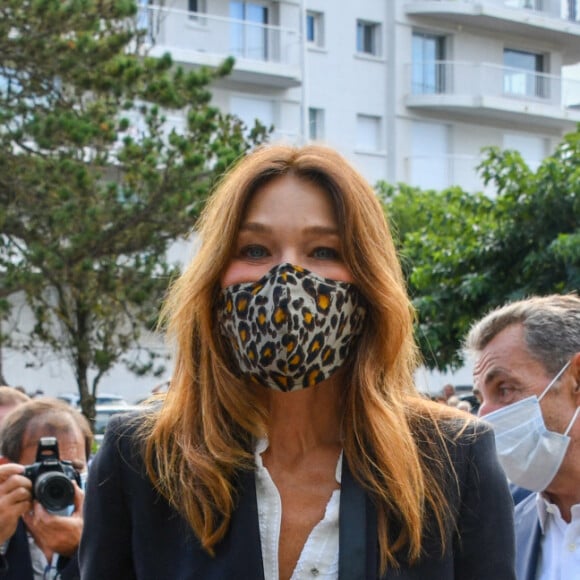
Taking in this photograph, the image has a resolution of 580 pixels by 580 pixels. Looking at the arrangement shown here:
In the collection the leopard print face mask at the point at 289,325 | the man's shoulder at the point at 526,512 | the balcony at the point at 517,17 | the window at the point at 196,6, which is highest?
the balcony at the point at 517,17

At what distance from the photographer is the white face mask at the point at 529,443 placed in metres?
3.77

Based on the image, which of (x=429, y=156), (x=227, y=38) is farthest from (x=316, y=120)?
(x=429, y=156)

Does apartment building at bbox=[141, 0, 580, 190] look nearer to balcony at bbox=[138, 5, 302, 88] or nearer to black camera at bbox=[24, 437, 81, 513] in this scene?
balcony at bbox=[138, 5, 302, 88]

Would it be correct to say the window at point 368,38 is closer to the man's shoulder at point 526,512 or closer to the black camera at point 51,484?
the black camera at point 51,484

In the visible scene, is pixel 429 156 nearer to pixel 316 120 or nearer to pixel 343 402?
pixel 316 120

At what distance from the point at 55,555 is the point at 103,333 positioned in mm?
12908

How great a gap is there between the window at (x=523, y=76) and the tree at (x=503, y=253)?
23.4m

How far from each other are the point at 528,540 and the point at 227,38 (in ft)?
92.7

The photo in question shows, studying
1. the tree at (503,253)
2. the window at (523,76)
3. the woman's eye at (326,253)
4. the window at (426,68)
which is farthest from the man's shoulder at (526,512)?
the window at (523,76)

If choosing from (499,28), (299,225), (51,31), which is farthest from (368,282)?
(499,28)

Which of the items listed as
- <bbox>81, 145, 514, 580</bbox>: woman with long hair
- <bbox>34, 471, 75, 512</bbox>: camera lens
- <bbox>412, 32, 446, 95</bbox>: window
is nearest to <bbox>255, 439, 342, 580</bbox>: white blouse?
<bbox>81, 145, 514, 580</bbox>: woman with long hair

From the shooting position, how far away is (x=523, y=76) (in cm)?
3706

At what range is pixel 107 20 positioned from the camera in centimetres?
1387

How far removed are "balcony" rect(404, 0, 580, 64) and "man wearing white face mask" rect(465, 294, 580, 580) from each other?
103 feet
